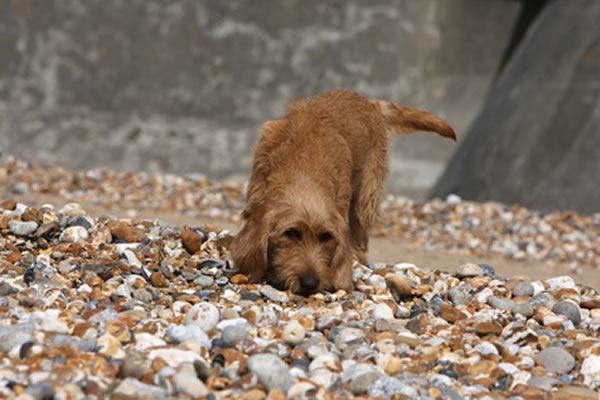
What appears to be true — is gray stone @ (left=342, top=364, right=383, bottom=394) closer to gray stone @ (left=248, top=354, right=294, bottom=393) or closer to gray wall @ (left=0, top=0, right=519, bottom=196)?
gray stone @ (left=248, top=354, right=294, bottom=393)

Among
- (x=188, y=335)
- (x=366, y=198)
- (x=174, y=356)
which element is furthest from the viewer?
(x=366, y=198)

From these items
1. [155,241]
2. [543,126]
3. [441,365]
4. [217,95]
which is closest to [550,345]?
[441,365]

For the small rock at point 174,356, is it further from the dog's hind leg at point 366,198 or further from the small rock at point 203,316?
the dog's hind leg at point 366,198

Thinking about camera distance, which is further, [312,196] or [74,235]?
[74,235]

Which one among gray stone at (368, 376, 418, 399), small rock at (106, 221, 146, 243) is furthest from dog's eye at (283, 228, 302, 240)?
gray stone at (368, 376, 418, 399)

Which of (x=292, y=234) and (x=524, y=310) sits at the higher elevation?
(x=292, y=234)

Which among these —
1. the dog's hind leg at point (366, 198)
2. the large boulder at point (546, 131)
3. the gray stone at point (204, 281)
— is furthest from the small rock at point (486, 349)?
the large boulder at point (546, 131)

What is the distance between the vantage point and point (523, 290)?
520cm

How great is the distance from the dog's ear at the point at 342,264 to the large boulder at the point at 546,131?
6939mm

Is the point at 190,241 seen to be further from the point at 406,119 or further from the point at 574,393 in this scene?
the point at 574,393

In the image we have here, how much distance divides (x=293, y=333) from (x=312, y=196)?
1128 millimetres

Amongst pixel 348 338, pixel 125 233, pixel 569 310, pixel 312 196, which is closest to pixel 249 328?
pixel 348 338

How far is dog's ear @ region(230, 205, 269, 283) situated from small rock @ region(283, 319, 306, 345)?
0.84 m

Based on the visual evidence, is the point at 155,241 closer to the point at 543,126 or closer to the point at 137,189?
the point at 137,189
